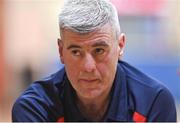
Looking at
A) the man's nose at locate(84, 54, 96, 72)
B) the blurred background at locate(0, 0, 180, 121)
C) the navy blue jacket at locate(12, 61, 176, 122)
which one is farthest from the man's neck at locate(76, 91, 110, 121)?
the blurred background at locate(0, 0, 180, 121)

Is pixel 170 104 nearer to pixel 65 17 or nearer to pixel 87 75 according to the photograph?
pixel 87 75

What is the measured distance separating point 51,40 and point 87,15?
2659 mm

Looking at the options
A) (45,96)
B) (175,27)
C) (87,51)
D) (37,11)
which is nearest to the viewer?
A: (87,51)

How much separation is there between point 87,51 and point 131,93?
0.61 ft

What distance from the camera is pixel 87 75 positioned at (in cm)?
99

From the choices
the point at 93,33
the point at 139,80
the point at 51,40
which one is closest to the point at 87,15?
the point at 93,33

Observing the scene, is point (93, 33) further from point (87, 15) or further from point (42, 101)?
point (42, 101)

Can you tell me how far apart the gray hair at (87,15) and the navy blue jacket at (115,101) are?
0.16m

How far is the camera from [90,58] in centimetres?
98

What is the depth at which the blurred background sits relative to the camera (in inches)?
122

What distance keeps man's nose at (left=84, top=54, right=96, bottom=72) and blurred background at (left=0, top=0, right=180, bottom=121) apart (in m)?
1.92

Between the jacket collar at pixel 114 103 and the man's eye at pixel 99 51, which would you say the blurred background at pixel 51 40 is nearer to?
the jacket collar at pixel 114 103

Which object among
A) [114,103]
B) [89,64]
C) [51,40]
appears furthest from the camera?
[51,40]

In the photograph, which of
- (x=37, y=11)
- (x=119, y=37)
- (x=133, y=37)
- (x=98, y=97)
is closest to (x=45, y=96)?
Result: (x=98, y=97)
